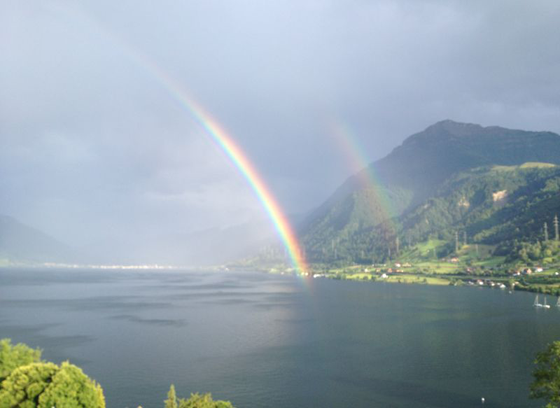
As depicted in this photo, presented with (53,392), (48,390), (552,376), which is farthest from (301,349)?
(48,390)

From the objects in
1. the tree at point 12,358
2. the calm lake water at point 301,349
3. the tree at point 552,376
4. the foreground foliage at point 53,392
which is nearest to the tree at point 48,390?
the foreground foliage at point 53,392

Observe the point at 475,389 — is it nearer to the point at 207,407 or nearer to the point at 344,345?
the point at 344,345

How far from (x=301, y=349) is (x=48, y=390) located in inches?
2409

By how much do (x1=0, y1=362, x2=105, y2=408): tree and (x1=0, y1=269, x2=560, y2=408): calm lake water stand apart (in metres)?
16.8

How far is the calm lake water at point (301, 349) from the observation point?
64.3 metres

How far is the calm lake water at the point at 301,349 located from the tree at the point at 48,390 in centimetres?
1678

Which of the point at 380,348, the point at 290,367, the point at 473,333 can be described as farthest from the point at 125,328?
the point at 473,333

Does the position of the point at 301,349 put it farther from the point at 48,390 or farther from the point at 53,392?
the point at 48,390

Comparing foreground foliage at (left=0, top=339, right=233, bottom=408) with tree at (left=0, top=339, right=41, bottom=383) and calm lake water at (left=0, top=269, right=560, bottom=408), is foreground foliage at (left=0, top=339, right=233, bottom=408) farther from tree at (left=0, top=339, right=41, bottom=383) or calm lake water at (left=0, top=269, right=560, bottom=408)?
calm lake water at (left=0, top=269, right=560, bottom=408)

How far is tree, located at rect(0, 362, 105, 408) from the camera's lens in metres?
41.4

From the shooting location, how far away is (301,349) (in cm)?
9400

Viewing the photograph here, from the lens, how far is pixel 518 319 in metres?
128

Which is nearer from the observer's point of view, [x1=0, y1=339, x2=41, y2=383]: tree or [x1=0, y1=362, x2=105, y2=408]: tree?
[x1=0, y1=362, x2=105, y2=408]: tree

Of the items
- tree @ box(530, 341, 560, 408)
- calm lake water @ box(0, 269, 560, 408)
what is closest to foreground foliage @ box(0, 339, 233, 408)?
calm lake water @ box(0, 269, 560, 408)
